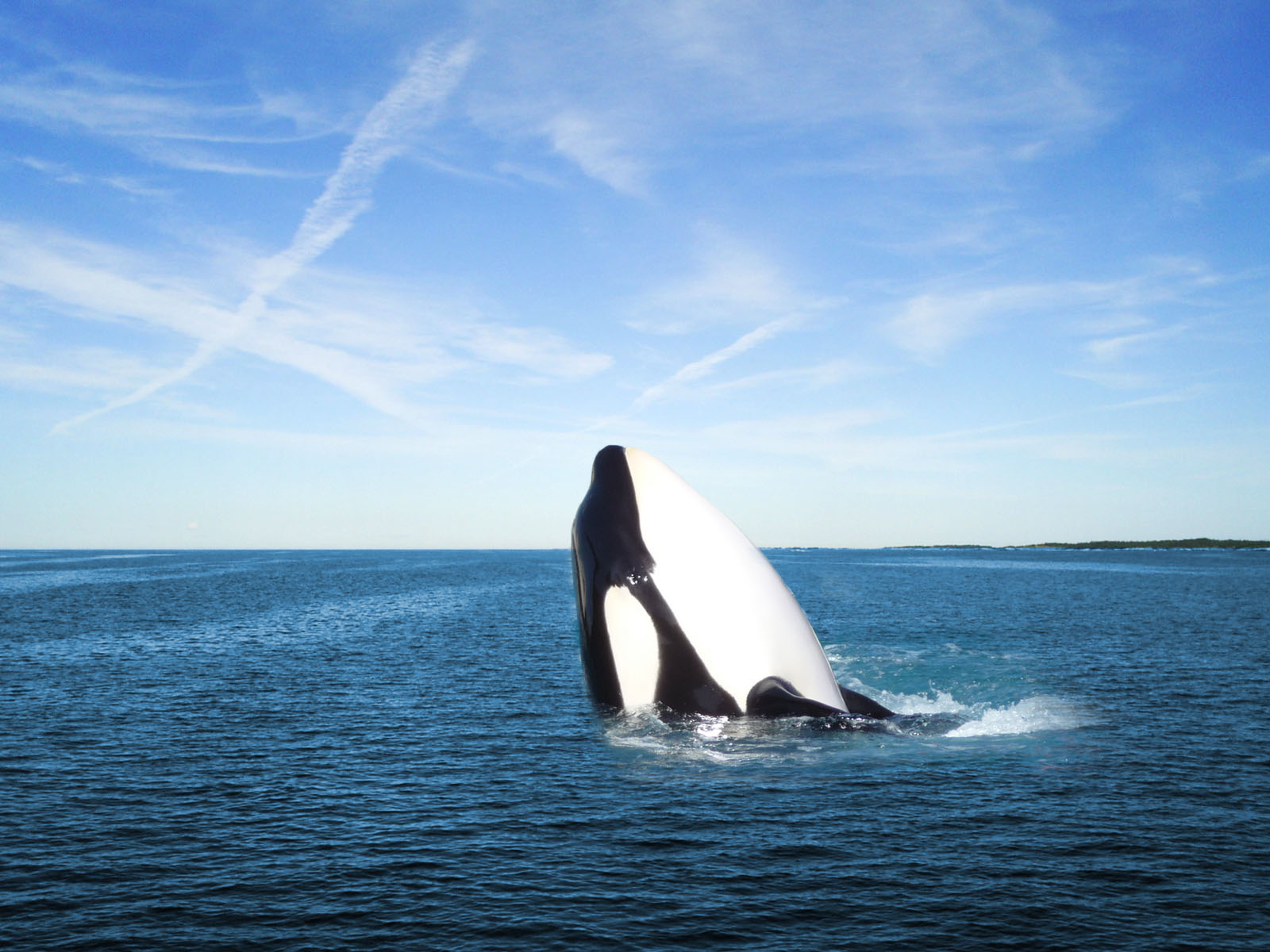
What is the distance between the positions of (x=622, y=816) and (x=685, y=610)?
3.41 metres

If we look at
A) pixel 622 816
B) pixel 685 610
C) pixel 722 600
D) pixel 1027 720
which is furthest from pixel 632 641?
pixel 1027 720

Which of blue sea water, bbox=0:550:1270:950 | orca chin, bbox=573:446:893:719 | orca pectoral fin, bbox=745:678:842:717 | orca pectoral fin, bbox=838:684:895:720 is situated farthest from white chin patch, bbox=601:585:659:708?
orca pectoral fin, bbox=838:684:895:720

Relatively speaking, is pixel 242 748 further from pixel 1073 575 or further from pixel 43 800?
pixel 1073 575

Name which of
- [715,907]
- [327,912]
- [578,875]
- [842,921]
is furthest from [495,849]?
[842,921]

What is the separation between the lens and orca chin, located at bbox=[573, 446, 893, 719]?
→ 1383 centimetres

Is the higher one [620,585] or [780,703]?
[620,585]

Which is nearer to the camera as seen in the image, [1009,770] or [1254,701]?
[1009,770]

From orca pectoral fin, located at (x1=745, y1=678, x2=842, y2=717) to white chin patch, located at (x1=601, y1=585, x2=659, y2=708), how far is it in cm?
157

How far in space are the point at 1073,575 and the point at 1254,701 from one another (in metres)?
113

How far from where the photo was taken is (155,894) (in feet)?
38.1

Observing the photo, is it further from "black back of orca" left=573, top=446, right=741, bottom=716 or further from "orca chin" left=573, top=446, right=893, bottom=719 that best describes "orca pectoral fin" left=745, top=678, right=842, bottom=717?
"black back of orca" left=573, top=446, right=741, bottom=716

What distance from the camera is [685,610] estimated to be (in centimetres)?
1390

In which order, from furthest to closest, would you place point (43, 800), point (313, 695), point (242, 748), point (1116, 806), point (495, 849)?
point (313, 695) → point (242, 748) → point (43, 800) → point (1116, 806) → point (495, 849)

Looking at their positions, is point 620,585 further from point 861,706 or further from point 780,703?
point 861,706
